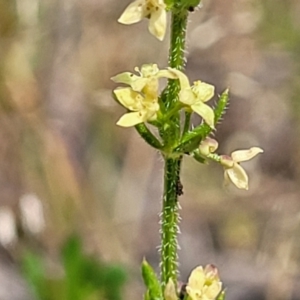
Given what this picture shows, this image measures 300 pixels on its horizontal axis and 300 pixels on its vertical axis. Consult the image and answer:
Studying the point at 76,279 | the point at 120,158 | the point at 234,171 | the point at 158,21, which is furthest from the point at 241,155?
the point at 120,158

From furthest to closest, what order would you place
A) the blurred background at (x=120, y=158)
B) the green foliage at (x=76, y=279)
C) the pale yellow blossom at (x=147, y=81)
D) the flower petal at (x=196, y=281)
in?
1. the blurred background at (x=120, y=158)
2. the green foliage at (x=76, y=279)
3. the flower petal at (x=196, y=281)
4. the pale yellow blossom at (x=147, y=81)

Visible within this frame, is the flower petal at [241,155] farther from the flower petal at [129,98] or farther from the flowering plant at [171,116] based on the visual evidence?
the flower petal at [129,98]

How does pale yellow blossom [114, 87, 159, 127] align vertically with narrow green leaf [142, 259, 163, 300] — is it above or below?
above

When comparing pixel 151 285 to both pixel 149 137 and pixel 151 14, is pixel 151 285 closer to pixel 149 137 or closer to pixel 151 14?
pixel 149 137

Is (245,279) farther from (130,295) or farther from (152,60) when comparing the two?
(152,60)

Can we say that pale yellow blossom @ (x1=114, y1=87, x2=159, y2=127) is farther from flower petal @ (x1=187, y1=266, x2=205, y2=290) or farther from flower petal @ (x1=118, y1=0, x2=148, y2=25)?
flower petal @ (x1=187, y1=266, x2=205, y2=290)

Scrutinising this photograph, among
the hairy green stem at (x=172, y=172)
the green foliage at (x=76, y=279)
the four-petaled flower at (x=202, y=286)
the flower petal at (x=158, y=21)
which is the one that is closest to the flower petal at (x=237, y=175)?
the hairy green stem at (x=172, y=172)

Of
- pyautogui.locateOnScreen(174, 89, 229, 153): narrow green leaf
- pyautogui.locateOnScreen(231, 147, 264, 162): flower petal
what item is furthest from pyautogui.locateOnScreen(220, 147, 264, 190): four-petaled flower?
pyautogui.locateOnScreen(174, 89, 229, 153): narrow green leaf

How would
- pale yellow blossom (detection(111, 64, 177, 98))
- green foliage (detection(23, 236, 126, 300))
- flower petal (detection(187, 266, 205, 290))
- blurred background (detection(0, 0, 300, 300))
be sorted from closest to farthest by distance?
pale yellow blossom (detection(111, 64, 177, 98)) < flower petal (detection(187, 266, 205, 290)) < green foliage (detection(23, 236, 126, 300)) < blurred background (detection(0, 0, 300, 300))
